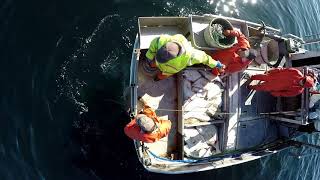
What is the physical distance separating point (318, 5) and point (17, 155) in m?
15.0

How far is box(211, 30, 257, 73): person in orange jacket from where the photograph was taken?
10734 mm

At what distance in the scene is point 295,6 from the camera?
1742cm

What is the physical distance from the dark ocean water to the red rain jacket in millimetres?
3235

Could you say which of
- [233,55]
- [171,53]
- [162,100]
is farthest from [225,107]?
[171,53]

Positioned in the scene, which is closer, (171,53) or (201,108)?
(171,53)

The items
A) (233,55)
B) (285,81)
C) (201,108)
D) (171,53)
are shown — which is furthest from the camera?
(201,108)

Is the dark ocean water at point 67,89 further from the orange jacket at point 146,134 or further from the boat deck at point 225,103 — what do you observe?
the orange jacket at point 146,134

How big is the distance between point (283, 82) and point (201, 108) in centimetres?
222

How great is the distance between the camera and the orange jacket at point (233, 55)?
35.2 feet

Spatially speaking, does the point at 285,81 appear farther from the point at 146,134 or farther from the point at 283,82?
the point at 146,134

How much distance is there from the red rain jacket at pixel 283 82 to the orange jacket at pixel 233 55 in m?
0.81

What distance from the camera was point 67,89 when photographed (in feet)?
36.2

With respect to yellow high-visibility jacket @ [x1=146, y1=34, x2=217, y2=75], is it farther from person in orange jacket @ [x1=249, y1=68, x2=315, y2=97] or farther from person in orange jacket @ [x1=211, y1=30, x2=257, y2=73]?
person in orange jacket @ [x1=249, y1=68, x2=315, y2=97]

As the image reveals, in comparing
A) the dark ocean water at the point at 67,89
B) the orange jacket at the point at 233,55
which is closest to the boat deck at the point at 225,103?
the orange jacket at the point at 233,55
